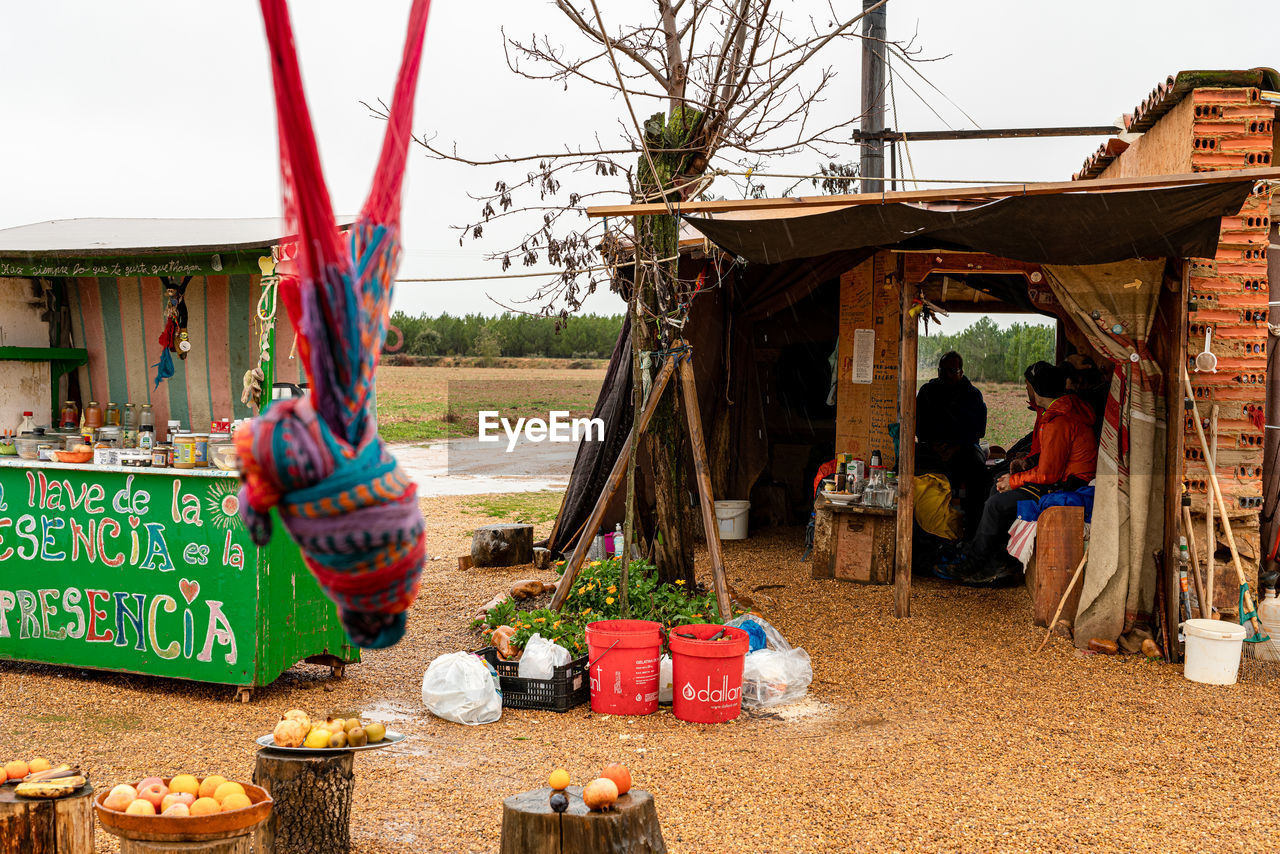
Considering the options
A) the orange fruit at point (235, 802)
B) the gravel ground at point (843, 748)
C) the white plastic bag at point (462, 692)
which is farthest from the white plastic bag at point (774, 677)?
the orange fruit at point (235, 802)

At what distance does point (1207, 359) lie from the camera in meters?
6.27

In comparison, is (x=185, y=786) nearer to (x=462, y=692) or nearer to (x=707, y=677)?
(x=462, y=692)

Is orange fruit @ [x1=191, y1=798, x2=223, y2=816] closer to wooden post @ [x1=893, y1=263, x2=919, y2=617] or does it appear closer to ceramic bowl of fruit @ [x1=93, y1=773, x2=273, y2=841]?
ceramic bowl of fruit @ [x1=93, y1=773, x2=273, y2=841]

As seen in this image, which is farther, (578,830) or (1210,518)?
(1210,518)

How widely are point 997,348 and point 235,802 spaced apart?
2005 cm

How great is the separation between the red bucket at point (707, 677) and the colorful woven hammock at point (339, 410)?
13.3ft

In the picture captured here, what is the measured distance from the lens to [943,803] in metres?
4.11

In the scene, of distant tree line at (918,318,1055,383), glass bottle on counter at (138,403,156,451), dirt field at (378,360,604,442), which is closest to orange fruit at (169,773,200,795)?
glass bottle on counter at (138,403,156,451)

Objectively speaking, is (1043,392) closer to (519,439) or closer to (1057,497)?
(1057,497)

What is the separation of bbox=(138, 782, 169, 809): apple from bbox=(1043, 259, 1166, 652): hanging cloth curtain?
209 inches

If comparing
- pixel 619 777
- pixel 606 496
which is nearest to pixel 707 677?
pixel 606 496

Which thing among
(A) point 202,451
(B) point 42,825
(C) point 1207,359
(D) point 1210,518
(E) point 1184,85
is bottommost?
(B) point 42,825

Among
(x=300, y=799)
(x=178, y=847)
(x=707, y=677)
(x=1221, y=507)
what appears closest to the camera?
(x=178, y=847)

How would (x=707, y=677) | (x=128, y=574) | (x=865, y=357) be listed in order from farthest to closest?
(x=865, y=357) → (x=128, y=574) → (x=707, y=677)
